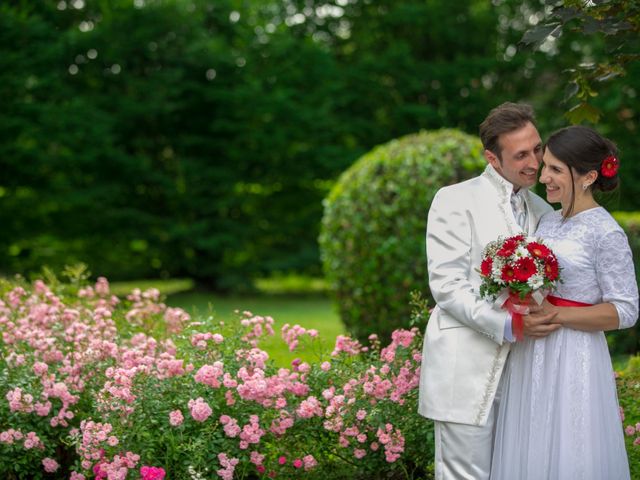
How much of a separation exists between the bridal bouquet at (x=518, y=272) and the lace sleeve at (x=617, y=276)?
0.19 meters

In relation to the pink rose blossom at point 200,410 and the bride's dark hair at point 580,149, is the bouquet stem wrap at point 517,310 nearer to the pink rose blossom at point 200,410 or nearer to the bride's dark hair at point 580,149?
the bride's dark hair at point 580,149

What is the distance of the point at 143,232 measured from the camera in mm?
15305

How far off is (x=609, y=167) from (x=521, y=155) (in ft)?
1.09

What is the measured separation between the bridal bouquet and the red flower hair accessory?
1.30 ft

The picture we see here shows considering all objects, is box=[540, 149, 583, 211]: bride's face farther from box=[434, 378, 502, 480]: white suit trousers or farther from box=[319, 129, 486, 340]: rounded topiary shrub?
box=[319, 129, 486, 340]: rounded topiary shrub

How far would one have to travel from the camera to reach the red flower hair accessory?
10.6ft

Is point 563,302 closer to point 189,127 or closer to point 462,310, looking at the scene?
point 462,310

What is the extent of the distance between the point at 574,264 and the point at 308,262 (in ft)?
41.8

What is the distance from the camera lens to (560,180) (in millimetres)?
3246

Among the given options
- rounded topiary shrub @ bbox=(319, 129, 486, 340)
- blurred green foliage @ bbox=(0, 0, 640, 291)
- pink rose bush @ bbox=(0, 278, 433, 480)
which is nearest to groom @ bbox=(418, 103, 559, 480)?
pink rose bush @ bbox=(0, 278, 433, 480)

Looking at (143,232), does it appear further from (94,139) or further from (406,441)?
(406,441)

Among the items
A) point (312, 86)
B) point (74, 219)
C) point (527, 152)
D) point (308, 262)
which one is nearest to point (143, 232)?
point (74, 219)

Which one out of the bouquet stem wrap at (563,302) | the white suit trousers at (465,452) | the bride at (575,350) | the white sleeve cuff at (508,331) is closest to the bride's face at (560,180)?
the bride at (575,350)

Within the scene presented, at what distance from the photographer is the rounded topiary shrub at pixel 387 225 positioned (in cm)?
716
